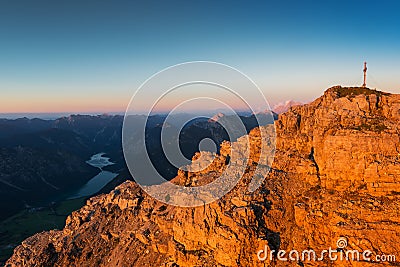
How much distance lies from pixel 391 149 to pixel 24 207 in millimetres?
143881

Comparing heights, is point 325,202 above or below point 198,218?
above

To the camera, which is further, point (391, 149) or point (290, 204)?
point (290, 204)

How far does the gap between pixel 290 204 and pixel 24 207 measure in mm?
134918

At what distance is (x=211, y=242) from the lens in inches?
1137

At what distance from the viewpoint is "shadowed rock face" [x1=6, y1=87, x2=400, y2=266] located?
84.7 ft

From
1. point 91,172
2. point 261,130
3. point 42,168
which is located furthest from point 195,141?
point 261,130

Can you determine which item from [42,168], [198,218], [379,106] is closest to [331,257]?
[198,218]

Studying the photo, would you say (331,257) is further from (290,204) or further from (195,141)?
(195,141)

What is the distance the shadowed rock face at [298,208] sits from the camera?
25.8m

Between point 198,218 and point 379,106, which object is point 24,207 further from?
point 379,106

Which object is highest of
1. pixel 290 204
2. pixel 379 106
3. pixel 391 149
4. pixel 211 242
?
pixel 379 106

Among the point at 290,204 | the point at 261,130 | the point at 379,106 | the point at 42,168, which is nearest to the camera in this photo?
the point at 290,204

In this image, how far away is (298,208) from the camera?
2888 cm

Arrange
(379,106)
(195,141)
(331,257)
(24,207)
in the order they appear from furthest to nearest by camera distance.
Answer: (195,141) < (24,207) < (379,106) < (331,257)
